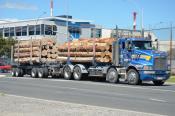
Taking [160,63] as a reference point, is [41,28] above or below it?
above

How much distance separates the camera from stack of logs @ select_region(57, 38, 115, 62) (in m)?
32.3

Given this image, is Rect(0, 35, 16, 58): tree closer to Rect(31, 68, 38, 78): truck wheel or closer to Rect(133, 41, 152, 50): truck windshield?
Rect(31, 68, 38, 78): truck wheel

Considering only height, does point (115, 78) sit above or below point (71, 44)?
below

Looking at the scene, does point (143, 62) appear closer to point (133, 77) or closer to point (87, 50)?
point (133, 77)

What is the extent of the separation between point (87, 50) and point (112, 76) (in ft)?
13.6

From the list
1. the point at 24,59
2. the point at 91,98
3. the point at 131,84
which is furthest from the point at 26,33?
the point at 91,98

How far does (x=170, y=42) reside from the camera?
140 feet

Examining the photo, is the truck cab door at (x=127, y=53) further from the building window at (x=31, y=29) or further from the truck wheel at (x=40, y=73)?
the building window at (x=31, y=29)

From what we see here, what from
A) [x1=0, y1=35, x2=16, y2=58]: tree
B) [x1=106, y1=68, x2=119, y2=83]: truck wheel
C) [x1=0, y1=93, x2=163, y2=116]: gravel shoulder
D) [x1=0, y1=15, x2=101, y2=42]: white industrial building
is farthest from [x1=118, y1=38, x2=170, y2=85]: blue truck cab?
[x1=0, y1=15, x2=101, y2=42]: white industrial building

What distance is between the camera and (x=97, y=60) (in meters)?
33.1

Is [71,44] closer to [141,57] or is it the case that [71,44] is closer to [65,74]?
[65,74]

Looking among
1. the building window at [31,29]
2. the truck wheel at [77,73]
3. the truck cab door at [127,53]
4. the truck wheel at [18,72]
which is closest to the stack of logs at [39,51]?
the truck wheel at [18,72]

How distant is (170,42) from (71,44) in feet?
35.7

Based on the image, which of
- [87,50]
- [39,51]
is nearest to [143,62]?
[87,50]
